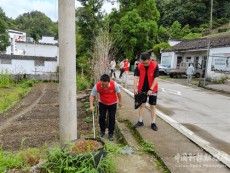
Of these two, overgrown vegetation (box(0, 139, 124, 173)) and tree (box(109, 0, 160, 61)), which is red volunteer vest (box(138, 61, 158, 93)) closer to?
overgrown vegetation (box(0, 139, 124, 173))

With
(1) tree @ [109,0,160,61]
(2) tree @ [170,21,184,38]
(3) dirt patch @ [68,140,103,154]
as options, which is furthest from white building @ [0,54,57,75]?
(2) tree @ [170,21,184,38]

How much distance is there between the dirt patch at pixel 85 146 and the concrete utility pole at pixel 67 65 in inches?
13.7

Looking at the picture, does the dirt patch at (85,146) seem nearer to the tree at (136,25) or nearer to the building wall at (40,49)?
the building wall at (40,49)

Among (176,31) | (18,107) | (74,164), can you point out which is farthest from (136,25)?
(74,164)

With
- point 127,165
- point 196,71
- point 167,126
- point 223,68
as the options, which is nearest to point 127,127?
point 167,126

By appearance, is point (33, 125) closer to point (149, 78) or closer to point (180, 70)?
point (149, 78)

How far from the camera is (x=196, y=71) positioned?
63.6 feet

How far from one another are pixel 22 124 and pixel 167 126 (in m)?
4.58

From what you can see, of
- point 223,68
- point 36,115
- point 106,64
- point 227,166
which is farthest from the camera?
point 223,68

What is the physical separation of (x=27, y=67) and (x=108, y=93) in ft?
43.7

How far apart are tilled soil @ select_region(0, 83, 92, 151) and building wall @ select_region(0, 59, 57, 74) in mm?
7233

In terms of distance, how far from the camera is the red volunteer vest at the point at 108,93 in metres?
3.58

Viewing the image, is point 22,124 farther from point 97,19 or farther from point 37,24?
point 37,24

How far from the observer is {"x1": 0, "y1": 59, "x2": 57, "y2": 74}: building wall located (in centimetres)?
1427
